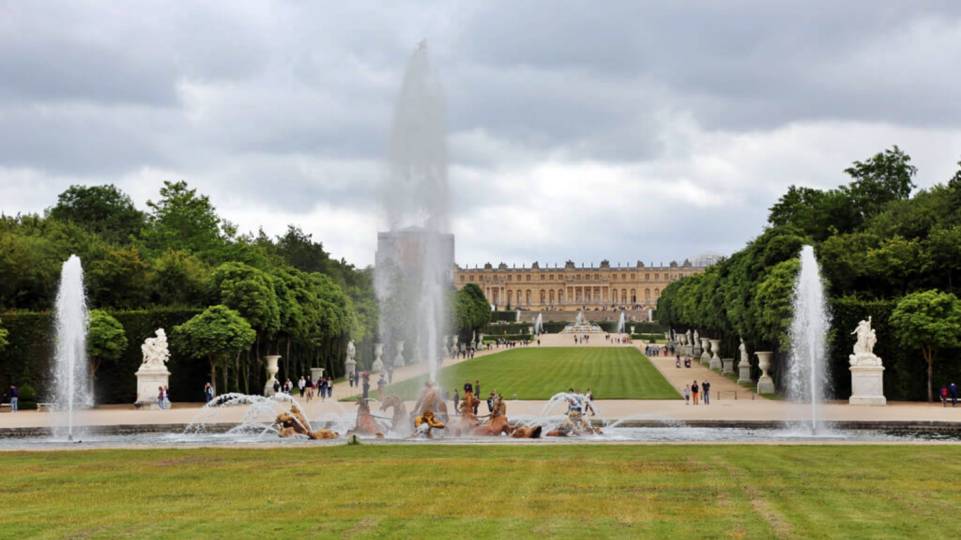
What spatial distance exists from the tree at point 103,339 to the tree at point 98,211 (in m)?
45.4

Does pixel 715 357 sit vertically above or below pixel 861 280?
below

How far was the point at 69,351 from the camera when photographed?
28062 mm

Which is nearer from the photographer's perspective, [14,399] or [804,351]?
[14,399]

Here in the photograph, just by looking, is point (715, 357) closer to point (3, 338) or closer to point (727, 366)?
point (727, 366)

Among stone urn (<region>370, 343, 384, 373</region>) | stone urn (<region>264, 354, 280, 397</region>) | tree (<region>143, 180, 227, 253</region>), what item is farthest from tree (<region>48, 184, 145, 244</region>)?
stone urn (<region>264, 354, 280, 397</region>)

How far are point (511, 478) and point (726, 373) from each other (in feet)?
141

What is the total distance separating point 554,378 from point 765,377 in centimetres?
1092

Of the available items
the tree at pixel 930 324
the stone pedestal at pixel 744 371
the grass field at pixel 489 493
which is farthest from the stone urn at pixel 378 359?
the grass field at pixel 489 493

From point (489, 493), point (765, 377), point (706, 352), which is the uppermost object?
point (706, 352)

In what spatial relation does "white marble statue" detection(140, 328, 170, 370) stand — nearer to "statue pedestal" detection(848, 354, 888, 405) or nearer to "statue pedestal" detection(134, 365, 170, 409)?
"statue pedestal" detection(134, 365, 170, 409)

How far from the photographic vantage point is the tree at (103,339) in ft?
125

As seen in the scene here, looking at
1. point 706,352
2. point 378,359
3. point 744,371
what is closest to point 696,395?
→ point 744,371

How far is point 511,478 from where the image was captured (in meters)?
16.9

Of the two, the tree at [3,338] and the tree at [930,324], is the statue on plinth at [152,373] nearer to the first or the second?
the tree at [3,338]
